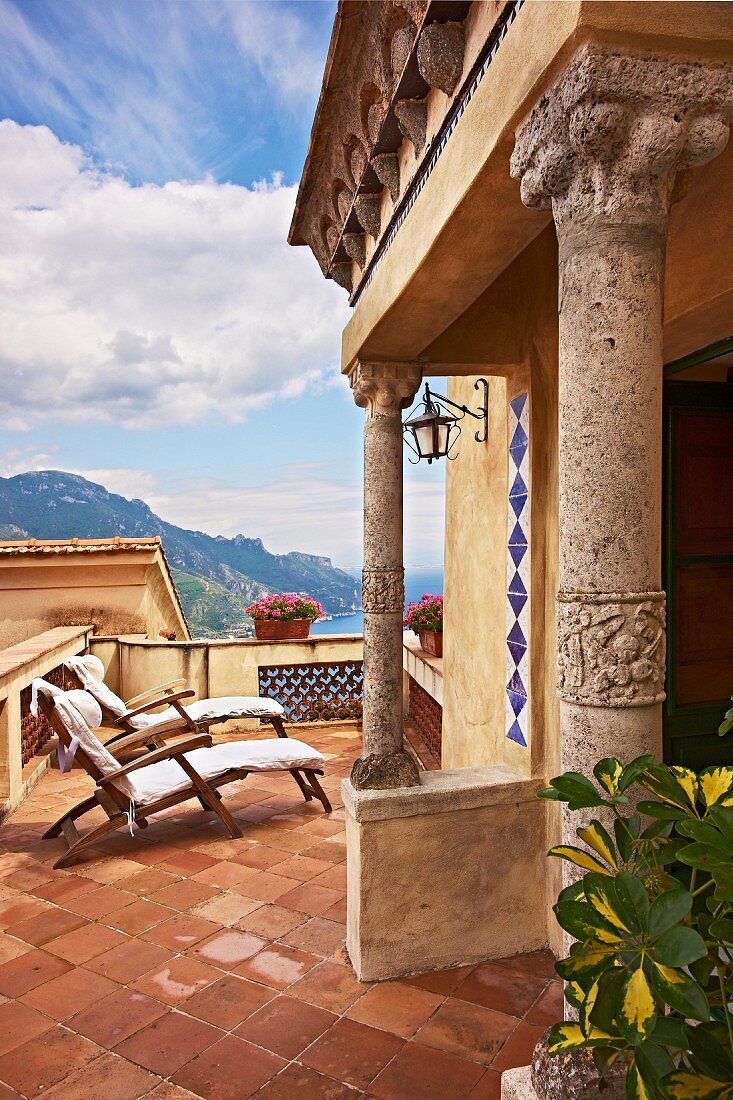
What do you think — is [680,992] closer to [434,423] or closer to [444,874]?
[444,874]

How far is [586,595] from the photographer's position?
4.72ft

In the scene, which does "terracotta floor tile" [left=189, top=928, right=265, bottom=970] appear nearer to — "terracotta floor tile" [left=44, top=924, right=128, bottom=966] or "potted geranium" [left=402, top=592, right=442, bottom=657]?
"terracotta floor tile" [left=44, top=924, right=128, bottom=966]

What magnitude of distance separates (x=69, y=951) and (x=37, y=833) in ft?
5.22

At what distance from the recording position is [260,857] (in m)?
4.03

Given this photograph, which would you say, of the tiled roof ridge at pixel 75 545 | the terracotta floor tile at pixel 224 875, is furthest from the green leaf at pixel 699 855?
the tiled roof ridge at pixel 75 545

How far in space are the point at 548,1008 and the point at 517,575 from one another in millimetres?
1614

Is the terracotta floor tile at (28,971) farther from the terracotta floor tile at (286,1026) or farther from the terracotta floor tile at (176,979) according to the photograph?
the terracotta floor tile at (286,1026)

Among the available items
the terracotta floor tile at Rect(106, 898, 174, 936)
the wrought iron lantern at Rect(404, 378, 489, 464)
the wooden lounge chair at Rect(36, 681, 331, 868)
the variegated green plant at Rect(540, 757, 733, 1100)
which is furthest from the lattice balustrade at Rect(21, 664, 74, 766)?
the variegated green plant at Rect(540, 757, 733, 1100)

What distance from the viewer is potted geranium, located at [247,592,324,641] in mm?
7496

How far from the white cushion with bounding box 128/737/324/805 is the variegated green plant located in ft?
11.3

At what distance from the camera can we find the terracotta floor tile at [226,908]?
331 centimetres

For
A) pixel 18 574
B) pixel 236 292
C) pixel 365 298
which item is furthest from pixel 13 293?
pixel 365 298

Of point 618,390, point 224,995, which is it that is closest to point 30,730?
point 224,995

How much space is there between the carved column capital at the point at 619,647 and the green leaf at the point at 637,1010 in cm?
52
